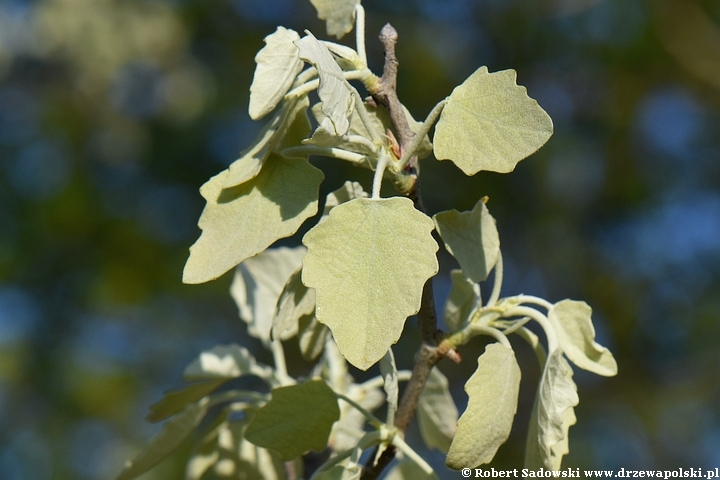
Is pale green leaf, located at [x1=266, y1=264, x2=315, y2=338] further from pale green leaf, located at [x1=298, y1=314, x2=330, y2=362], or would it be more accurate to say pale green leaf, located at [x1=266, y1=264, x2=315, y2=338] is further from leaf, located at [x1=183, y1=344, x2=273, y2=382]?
leaf, located at [x1=183, y1=344, x2=273, y2=382]

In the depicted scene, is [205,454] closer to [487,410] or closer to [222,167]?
[487,410]

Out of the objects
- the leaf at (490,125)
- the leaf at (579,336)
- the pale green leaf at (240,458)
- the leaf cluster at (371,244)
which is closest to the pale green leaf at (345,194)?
the leaf cluster at (371,244)

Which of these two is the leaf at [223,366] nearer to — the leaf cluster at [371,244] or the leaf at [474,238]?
the leaf cluster at [371,244]

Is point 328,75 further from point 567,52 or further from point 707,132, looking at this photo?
point 707,132

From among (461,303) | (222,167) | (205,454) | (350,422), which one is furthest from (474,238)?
(222,167)

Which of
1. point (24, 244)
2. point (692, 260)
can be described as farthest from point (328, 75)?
point (692, 260)
